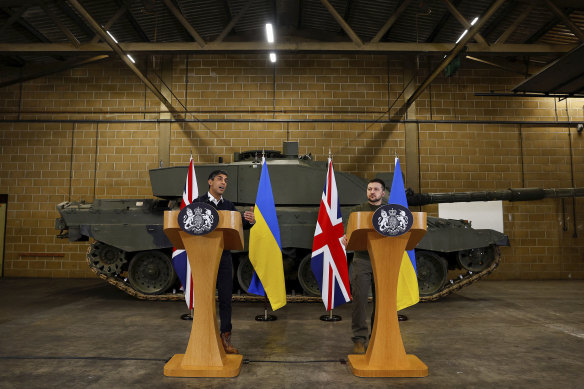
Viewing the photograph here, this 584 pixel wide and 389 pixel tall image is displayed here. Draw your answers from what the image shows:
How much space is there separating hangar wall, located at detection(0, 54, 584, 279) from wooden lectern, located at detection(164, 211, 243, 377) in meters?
7.79

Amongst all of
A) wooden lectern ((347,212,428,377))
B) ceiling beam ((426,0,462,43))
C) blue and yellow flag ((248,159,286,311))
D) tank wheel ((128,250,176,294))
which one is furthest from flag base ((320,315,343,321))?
ceiling beam ((426,0,462,43))

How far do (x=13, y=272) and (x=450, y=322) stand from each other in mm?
10772

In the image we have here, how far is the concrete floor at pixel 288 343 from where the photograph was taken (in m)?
3.02

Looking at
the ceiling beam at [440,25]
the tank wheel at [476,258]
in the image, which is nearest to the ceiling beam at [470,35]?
the ceiling beam at [440,25]

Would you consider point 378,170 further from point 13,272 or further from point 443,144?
point 13,272

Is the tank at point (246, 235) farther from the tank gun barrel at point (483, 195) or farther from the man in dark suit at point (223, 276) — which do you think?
the man in dark suit at point (223, 276)

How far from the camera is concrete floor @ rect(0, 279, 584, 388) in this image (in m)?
3.02

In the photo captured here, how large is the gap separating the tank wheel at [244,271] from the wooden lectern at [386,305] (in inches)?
163

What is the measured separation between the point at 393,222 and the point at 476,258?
497cm

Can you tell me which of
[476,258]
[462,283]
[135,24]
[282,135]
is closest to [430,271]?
[462,283]

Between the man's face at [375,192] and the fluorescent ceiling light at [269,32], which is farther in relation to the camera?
the fluorescent ceiling light at [269,32]

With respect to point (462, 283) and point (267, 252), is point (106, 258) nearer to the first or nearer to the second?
point (267, 252)

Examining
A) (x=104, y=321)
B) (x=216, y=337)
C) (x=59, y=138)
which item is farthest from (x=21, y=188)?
(x=216, y=337)

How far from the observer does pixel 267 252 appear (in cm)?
493
